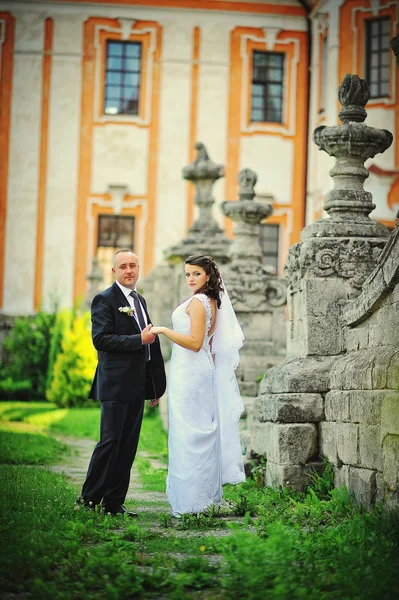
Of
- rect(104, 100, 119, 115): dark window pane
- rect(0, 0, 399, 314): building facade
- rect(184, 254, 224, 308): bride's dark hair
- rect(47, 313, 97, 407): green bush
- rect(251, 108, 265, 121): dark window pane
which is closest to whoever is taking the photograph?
rect(184, 254, 224, 308): bride's dark hair

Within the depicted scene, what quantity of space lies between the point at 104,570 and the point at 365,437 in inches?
85.5

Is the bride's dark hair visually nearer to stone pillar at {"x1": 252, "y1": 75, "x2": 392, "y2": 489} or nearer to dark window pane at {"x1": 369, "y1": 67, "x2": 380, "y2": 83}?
stone pillar at {"x1": 252, "y1": 75, "x2": 392, "y2": 489}

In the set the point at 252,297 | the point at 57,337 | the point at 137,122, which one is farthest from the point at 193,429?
the point at 137,122

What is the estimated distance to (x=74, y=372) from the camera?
19.2 meters

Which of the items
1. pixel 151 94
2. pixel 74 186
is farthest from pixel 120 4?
pixel 74 186

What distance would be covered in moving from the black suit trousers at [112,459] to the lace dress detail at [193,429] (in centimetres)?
31

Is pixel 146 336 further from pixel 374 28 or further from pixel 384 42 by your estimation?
pixel 374 28

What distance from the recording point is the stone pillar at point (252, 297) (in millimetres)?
12242

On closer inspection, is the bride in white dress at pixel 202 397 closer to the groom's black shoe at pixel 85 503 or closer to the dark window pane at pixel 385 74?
the groom's black shoe at pixel 85 503

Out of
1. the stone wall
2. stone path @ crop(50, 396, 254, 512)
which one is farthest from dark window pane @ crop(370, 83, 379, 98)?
the stone wall

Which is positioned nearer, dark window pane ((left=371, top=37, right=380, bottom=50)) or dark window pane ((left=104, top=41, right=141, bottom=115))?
dark window pane ((left=371, top=37, right=380, bottom=50))

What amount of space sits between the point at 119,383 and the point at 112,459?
20.4 inches

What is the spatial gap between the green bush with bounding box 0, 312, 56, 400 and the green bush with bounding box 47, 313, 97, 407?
2.51 metres

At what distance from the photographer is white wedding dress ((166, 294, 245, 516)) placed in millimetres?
6879
